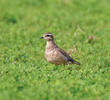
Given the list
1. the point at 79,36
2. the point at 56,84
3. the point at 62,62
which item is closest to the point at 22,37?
the point at 79,36

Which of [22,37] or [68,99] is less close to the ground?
[22,37]

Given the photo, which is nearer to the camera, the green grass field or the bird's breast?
the green grass field

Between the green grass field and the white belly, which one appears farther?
the white belly

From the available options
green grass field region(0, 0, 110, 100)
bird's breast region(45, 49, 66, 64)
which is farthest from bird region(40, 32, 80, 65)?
green grass field region(0, 0, 110, 100)

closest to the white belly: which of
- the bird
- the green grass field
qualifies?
the bird

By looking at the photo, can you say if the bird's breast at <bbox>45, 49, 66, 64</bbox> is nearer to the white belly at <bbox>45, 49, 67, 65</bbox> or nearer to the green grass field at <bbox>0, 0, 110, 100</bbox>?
the white belly at <bbox>45, 49, 67, 65</bbox>

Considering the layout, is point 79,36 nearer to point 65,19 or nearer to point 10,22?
point 65,19

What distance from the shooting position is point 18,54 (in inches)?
496

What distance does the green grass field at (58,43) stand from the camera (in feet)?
29.0

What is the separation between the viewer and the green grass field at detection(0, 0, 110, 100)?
8.84 metres

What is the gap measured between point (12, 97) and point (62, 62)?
3.90 metres

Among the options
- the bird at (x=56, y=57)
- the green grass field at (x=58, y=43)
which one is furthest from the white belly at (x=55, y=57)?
the green grass field at (x=58, y=43)

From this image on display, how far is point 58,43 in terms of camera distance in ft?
47.1

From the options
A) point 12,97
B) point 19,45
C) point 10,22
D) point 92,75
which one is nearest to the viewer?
point 12,97
